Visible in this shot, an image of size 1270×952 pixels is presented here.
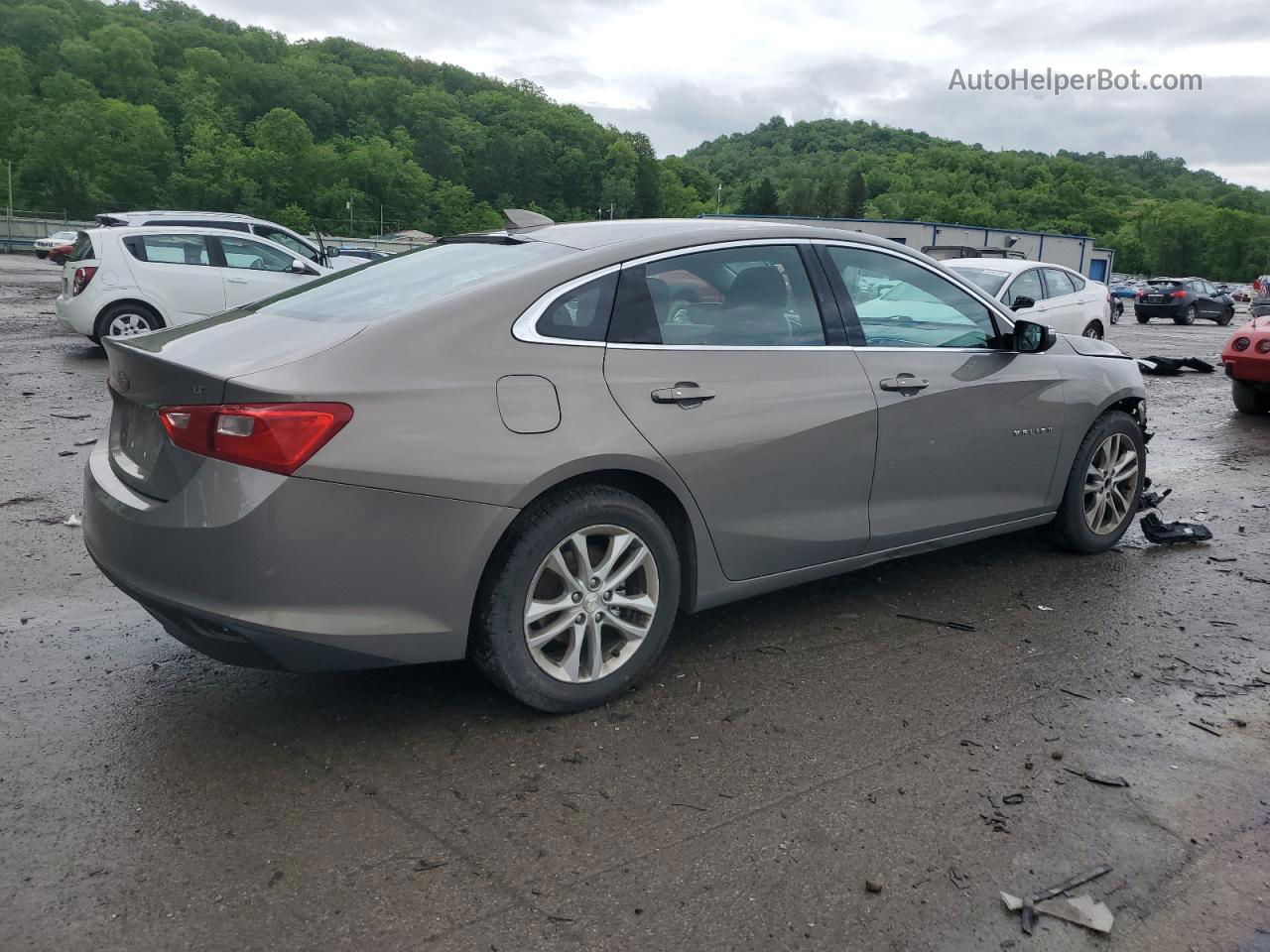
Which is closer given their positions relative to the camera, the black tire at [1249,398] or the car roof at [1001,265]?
the black tire at [1249,398]

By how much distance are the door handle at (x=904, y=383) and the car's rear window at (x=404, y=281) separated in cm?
141

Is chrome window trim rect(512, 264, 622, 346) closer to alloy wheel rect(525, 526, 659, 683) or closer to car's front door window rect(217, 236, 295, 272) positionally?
alloy wheel rect(525, 526, 659, 683)

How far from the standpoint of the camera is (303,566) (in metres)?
2.93

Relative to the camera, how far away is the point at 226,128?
369 ft

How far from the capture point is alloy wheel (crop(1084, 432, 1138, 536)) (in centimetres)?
538

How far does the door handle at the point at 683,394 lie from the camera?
11.7 ft

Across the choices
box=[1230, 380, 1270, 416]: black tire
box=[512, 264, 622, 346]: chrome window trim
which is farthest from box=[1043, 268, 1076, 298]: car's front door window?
box=[512, 264, 622, 346]: chrome window trim

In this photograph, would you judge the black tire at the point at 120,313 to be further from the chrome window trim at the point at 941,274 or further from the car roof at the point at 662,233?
the chrome window trim at the point at 941,274

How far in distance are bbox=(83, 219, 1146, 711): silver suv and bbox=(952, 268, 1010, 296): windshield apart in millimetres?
8430

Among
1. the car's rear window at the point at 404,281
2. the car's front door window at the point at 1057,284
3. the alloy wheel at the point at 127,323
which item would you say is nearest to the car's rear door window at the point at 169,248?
the alloy wheel at the point at 127,323

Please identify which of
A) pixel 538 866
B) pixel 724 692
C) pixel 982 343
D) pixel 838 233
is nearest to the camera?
pixel 538 866

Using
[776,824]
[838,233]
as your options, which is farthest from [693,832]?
[838,233]

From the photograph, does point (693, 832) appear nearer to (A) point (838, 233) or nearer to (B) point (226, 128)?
(A) point (838, 233)

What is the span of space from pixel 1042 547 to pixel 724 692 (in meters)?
2.70
